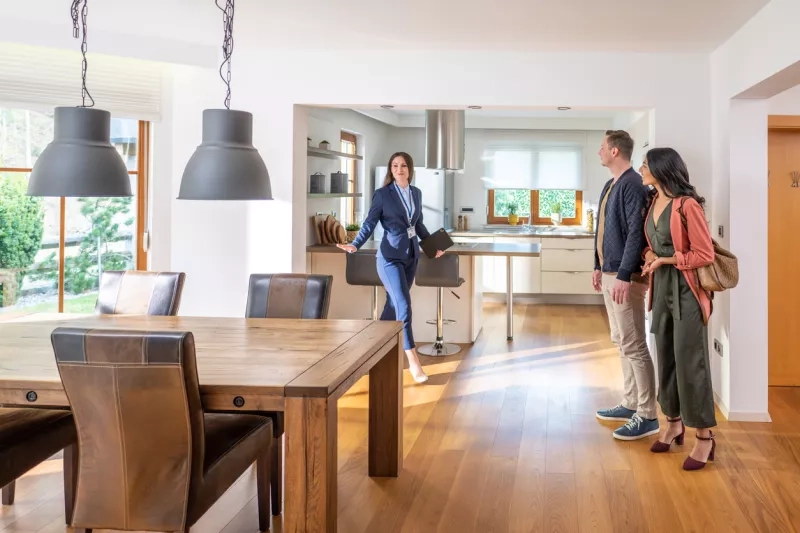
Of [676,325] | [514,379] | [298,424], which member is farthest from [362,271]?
[298,424]

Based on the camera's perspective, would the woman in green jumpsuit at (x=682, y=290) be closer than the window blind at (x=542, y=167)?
Yes

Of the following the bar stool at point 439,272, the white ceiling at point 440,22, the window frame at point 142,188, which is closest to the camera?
the white ceiling at point 440,22

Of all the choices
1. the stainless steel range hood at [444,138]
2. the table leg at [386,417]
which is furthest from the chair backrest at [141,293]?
the stainless steel range hood at [444,138]

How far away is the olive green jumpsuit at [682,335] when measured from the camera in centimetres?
348

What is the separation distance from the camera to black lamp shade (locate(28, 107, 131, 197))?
2.77 m

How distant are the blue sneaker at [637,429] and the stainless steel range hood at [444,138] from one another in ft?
15.5

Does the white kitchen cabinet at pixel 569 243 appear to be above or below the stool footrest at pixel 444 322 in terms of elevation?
above

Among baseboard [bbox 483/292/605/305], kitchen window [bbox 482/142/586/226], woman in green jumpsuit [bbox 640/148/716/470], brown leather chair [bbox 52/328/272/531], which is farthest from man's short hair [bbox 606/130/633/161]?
kitchen window [bbox 482/142/586/226]

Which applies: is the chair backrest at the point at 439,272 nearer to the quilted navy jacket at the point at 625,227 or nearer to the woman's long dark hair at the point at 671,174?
the quilted navy jacket at the point at 625,227

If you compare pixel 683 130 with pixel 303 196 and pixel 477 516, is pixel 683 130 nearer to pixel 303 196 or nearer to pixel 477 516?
pixel 303 196

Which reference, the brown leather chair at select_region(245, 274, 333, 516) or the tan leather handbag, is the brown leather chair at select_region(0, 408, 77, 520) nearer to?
the brown leather chair at select_region(245, 274, 333, 516)

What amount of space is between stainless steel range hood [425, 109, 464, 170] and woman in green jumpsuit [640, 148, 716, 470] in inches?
186

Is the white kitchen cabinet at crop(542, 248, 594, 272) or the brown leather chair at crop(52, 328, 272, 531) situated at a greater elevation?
the white kitchen cabinet at crop(542, 248, 594, 272)

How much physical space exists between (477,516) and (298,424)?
1067mm
